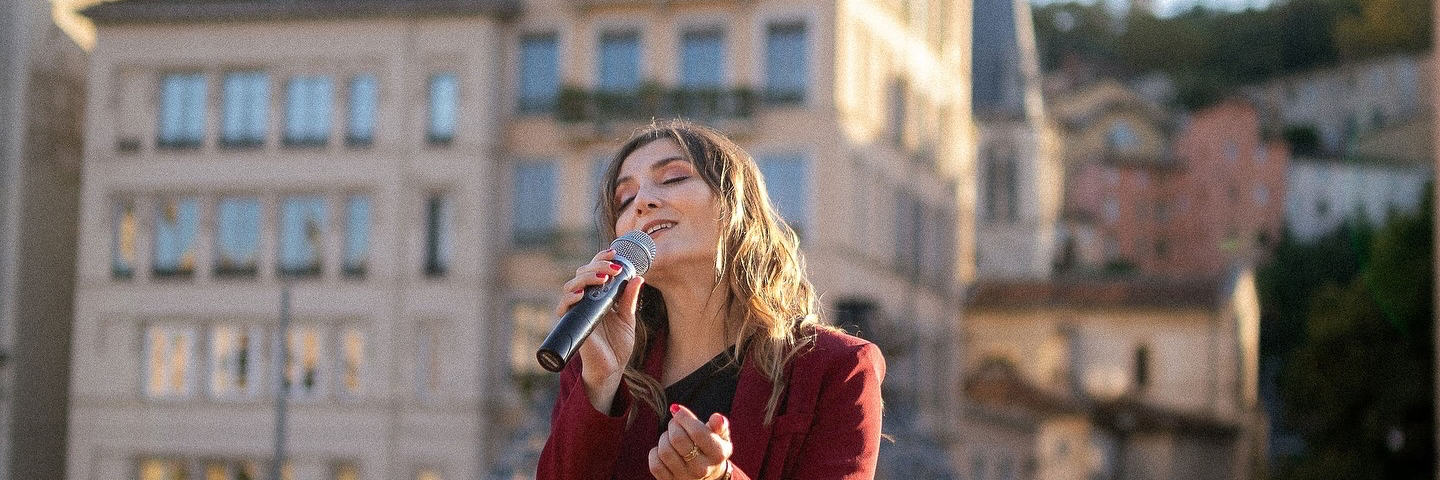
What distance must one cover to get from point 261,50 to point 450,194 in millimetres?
4445

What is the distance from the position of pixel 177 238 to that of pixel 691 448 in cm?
3439

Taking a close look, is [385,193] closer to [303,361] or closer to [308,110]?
[308,110]

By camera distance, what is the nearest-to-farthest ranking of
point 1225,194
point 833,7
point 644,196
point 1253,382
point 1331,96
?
point 644,196 → point 833,7 → point 1253,382 → point 1225,194 → point 1331,96

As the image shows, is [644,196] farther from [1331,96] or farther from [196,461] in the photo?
[1331,96]

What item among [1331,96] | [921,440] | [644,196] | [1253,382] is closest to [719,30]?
[921,440]

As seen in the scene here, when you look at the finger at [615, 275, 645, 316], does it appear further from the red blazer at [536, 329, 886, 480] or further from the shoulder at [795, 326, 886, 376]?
the shoulder at [795, 326, 886, 376]

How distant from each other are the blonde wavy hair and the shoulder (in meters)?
0.02

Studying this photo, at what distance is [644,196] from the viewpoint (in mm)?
4285

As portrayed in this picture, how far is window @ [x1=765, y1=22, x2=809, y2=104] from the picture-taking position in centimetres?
3447

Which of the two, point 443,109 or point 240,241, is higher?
point 443,109

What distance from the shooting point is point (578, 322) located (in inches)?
141

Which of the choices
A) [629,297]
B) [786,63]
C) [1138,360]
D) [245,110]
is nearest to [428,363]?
[245,110]

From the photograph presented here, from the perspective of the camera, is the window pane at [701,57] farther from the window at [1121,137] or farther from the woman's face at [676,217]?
the window at [1121,137]

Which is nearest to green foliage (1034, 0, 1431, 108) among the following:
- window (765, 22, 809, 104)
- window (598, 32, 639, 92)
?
window (765, 22, 809, 104)
